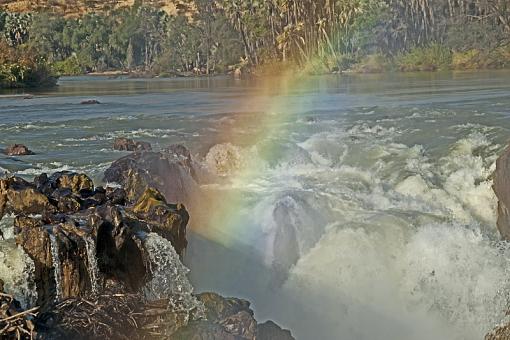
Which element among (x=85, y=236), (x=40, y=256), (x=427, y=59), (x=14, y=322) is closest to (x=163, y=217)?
(x=85, y=236)

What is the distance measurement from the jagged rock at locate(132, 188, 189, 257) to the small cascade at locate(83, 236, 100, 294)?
0.93m

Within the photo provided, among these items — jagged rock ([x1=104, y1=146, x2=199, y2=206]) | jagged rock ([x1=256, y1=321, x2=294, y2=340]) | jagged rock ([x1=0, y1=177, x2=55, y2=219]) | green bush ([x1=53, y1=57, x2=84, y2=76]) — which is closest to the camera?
jagged rock ([x1=256, y1=321, x2=294, y2=340])

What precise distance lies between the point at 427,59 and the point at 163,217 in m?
55.4

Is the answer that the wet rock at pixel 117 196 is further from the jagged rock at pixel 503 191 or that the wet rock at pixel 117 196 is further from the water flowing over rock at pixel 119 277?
the jagged rock at pixel 503 191

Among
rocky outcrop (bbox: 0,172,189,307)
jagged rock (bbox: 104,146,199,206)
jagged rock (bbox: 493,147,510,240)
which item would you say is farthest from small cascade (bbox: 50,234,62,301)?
jagged rock (bbox: 493,147,510,240)

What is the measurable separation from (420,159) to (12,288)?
34.8 ft

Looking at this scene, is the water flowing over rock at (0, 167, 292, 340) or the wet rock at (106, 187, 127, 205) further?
the wet rock at (106, 187, 127, 205)

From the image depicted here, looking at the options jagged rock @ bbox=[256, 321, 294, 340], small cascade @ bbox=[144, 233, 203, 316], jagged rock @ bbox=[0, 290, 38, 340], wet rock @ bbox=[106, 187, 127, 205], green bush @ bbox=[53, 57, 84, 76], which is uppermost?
wet rock @ bbox=[106, 187, 127, 205]

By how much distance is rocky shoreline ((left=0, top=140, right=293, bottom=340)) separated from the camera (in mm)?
7590

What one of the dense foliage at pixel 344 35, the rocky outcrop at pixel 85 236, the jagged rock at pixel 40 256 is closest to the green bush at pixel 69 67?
the dense foliage at pixel 344 35

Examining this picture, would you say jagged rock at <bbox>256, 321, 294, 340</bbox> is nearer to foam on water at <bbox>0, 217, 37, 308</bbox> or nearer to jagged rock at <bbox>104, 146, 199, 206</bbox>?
foam on water at <bbox>0, 217, 37, 308</bbox>

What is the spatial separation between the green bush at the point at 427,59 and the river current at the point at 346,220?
38.7 meters

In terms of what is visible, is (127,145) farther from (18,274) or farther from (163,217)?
(18,274)

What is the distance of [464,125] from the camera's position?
2084 centimetres
